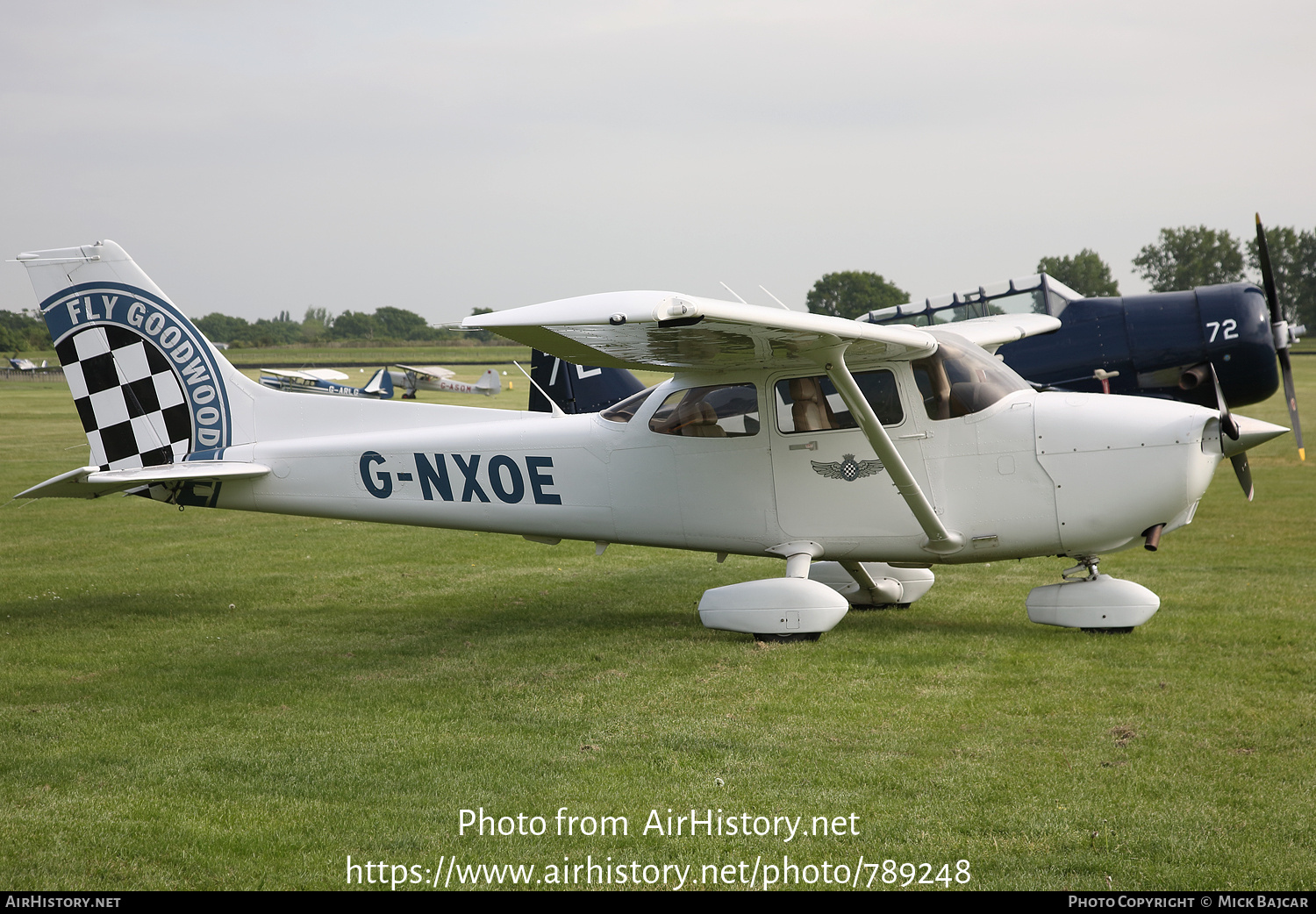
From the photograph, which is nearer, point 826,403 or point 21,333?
point 826,403

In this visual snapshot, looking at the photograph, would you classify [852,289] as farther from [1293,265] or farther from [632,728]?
[632,728]

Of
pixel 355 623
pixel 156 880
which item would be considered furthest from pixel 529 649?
pixel 156 880

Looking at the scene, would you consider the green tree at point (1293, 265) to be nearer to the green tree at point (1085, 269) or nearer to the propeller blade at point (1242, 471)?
the green tree at point (1085, 269)

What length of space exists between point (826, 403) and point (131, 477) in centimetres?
523

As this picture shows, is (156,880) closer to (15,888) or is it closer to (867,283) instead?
(15,888)

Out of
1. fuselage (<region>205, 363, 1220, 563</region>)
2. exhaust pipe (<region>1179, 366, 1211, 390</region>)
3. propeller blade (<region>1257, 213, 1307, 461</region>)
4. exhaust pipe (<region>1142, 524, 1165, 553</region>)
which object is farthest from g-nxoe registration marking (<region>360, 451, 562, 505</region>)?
exhaust pipe (<region>1179, 366, 1211, 390</region>)

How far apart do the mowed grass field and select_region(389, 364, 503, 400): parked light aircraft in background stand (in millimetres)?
51307

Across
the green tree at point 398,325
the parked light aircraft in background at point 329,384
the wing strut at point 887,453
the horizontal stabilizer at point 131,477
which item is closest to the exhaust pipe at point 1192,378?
the wing strut at point 887,453

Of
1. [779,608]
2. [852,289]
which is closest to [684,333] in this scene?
[779,608]

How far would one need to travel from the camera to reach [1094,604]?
284 inches

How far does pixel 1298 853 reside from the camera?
12.2 ft

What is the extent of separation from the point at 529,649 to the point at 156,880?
12.4ft

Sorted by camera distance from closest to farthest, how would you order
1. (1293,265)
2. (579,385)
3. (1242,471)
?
(1242,471), (579,385), (1293,265)

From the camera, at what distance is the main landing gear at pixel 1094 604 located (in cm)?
716
